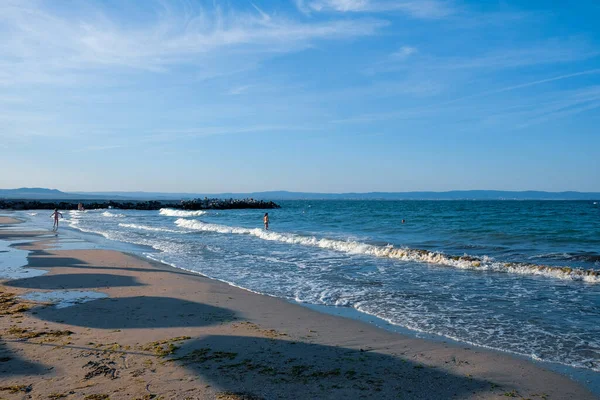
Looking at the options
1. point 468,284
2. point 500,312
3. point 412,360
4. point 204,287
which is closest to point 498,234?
point 468,284

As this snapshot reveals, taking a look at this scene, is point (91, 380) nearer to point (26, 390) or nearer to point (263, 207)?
point (26, 390)

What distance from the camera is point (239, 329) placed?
7891 mm

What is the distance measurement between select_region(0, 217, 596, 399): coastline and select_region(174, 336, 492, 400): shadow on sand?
0.01 m

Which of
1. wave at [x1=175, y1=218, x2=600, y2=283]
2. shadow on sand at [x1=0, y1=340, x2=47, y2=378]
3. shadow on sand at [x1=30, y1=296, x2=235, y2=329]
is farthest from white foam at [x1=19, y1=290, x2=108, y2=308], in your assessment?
wave at [x1=175, y1=218, x2=600, y2=283]

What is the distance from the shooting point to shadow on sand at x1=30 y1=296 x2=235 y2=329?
8117 mm

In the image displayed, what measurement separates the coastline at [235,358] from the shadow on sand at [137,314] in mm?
20

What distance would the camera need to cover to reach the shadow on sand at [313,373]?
17.2 feet

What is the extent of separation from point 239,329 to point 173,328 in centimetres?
118

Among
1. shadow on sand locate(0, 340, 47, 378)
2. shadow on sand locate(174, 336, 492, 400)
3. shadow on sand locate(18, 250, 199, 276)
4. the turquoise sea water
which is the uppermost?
shadow on sand locate(0, 340, 47, 378)

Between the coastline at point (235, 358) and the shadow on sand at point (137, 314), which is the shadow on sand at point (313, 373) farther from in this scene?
the shadow on sand at point (137, 314)

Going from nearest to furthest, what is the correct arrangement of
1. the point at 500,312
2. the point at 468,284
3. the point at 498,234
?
the point at 500,312, the point at 468,284, the point at 498,234

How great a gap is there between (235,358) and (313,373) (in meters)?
1.20

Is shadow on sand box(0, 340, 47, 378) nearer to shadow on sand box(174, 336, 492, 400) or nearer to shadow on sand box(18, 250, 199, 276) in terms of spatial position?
shadow on sand box(174, 336, 492, 400)

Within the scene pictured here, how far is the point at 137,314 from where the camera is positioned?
8820 millimetres
